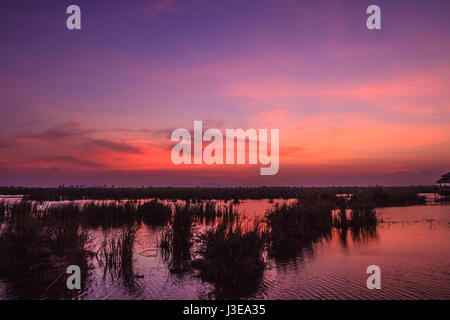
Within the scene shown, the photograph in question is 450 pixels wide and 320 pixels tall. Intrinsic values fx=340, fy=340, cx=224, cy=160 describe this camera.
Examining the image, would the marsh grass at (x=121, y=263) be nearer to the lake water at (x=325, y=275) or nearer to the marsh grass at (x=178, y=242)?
the lake water at (x=325, y=275)

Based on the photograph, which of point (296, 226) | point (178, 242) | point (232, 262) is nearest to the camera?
point (232, 262)

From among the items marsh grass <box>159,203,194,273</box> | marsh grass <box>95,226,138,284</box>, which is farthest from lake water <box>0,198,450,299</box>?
marsh grass <box>159,203,194,273</box>

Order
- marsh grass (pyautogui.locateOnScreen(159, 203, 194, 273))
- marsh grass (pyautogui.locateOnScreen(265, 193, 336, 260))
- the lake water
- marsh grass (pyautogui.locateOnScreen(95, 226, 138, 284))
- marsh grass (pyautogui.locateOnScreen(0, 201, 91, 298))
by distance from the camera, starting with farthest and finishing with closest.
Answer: marsh grass (pyautogui.locateOnScreen(265, 193, 336, 260)), marsh grass (pyautogui.locateOnScreen(159, 203, 194, 273)), marsh grass (pyautogui.locateOnScreen(95, 226, 138, 284)), marsh grass (pyautogui.locateOnScreen(0, 201, 91, 298)), the lake water

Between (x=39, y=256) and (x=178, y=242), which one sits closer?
(x=39, y=256)

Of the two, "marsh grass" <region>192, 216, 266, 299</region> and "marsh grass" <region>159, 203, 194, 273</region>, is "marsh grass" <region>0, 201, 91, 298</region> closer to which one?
"marsh grass" <region>159, 203, 194, 273</region>

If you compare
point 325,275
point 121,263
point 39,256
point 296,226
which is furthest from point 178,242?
point 296,226

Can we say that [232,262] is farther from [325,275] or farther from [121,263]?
[121,263]

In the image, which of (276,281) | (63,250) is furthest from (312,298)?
(63,250)

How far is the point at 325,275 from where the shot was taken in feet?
36.9

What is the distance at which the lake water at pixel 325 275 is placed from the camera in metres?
9.37

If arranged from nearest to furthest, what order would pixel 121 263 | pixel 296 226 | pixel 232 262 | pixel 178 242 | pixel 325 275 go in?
pixel 232 262 < pixel 325 275 < pixel 121 263 < pixel 178 242 < pixel 296 226

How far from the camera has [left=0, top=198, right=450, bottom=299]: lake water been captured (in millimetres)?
9367

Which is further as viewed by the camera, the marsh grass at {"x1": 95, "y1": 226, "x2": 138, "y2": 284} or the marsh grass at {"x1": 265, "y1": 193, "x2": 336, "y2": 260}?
the marsh grass at {"x1": 265, "y1": 193, "x2": 336, "y2": 260}
